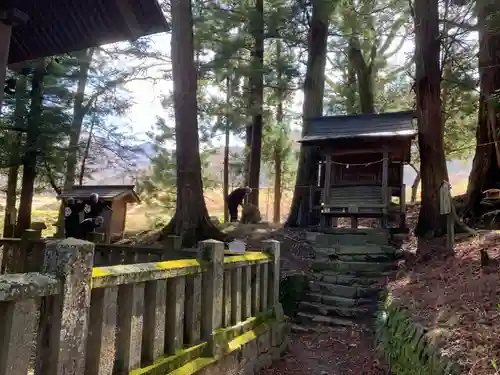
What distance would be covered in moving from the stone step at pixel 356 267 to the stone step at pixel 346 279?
19cm

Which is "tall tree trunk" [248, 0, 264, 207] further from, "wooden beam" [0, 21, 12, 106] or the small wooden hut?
"wooden beam" [0, 21, 12, 106]

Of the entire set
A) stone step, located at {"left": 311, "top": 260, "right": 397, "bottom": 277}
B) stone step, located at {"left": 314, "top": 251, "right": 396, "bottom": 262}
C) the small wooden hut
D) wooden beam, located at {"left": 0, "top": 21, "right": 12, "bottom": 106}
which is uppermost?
wooden beam, located at {"left": 0, "top": 21, "right": 12, "bottom": 106}

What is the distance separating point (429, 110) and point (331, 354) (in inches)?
307

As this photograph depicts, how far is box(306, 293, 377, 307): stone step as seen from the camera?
846 cm

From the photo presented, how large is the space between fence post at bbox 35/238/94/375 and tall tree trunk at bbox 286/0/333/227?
12.4m

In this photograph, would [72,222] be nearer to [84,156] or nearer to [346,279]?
[346,279]

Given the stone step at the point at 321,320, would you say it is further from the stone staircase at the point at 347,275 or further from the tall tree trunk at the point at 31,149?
the tall tree trunk at the point at 31,149

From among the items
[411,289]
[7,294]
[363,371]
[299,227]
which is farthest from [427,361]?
[299,227]

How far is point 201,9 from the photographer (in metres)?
14.5

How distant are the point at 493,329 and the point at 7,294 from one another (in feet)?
13.7

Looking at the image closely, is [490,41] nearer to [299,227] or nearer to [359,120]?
[359,120]

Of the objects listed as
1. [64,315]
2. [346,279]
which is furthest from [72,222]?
[64,315]

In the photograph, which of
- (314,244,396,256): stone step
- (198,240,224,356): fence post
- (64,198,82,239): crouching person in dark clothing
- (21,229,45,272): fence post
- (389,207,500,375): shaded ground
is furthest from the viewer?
(314,244,396,256): stone step

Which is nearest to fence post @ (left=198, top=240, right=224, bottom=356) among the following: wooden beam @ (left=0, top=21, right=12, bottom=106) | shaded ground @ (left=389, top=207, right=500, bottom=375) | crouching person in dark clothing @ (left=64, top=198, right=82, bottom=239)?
shaded ground @ (left=389, top=207, right=500, bottom=375)
